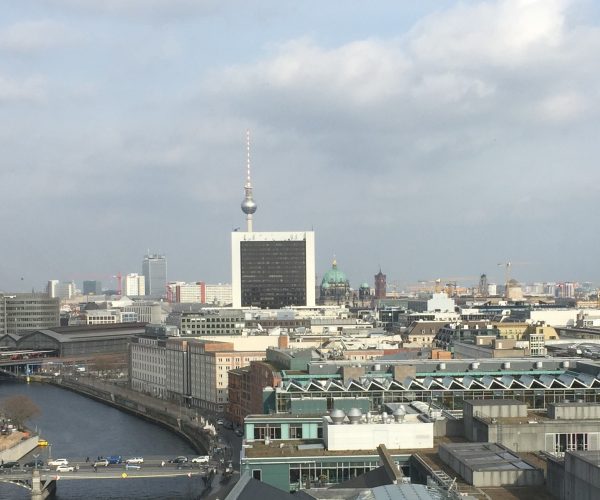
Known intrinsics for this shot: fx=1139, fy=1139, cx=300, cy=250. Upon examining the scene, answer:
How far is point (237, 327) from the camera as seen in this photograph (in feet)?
210

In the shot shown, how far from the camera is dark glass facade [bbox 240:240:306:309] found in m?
89.4

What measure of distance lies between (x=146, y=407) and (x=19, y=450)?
1274 centimetres

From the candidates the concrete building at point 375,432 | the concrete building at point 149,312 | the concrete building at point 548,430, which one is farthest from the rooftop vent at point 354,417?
the concrete building at point 149,312

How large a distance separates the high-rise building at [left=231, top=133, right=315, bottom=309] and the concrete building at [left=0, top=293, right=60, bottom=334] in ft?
71.0

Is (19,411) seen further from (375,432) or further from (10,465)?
(375,432)

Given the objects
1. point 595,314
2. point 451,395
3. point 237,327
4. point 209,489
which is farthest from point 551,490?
point 595,314

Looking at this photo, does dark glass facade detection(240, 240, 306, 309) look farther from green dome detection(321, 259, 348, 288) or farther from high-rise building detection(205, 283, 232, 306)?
high-rise building detection(205, 283, 232, 306)

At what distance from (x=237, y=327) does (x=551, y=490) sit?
50162 mm

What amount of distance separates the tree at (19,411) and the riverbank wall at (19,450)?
3.39 metres

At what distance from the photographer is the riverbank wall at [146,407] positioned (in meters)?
42.2

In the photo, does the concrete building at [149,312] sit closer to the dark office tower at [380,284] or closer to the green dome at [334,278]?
the green dome at [334,278]

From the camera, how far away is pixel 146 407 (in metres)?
52.0

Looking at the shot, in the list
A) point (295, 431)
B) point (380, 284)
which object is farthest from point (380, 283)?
→ point (295, 431)

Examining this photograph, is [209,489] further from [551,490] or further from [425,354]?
[551,490]
